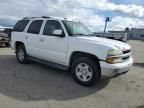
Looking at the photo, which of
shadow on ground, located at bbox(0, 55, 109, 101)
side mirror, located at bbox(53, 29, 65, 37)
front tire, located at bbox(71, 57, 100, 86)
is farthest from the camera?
side mirror, located at bbox(53, 29, 65, 37)

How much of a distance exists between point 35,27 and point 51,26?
3.20ft

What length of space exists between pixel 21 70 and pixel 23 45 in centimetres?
136

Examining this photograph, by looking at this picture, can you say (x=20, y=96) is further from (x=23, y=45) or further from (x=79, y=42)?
(x=23, y=45)

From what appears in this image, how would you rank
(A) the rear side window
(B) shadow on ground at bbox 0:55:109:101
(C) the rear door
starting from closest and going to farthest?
(B) shadow on ground at bbox 0:55:109:101 < (C) the rear door < (A) the rear side window

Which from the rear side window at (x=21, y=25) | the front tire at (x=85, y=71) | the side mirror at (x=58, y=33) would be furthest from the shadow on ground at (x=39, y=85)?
the rear side window at (x=21, y=25)

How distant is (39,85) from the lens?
585 cm

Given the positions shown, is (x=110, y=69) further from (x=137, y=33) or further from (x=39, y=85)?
(x=137, y=33)

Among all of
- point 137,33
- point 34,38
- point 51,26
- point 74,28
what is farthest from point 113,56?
point 137,33

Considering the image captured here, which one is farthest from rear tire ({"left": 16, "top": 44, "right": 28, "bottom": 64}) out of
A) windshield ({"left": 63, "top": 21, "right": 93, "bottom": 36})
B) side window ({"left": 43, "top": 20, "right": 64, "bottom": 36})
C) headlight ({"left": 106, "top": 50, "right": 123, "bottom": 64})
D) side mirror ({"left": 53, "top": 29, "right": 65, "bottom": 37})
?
headlight ({"left": 106, "top": 50, "right": 123, "bottom": 64})

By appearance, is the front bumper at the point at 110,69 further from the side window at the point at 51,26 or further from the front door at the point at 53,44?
the side window at the point at 51,26

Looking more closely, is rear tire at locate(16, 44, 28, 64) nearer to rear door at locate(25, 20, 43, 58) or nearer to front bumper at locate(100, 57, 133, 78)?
rear door at locate(25, 20, 43, 58)

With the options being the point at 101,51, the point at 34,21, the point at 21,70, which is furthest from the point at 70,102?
the point at 34,21

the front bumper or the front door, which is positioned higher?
the front door

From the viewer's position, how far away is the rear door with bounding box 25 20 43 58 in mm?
7582
